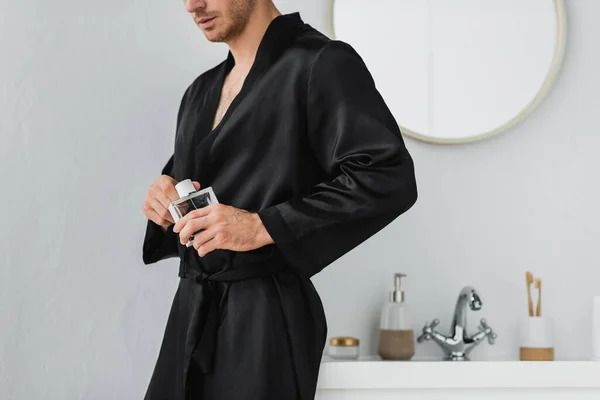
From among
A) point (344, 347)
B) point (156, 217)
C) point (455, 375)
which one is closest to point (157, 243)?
point (156, 217)

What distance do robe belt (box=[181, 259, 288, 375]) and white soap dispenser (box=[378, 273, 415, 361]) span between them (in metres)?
0.59

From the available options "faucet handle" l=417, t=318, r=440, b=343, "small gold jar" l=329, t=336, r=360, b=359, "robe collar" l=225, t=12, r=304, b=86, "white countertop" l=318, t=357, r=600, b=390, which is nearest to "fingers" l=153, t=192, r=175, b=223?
"robe collar" l=225, t=12, r=304, b=86

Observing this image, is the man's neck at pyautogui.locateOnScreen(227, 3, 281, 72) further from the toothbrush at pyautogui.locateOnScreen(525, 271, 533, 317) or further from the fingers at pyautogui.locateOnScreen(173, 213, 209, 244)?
the toothbrush at pyautogui.locateOnScreen(525, 271, 533, 317)

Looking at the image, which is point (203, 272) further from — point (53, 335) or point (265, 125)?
point (53, 335)

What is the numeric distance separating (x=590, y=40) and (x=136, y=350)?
1.28 m

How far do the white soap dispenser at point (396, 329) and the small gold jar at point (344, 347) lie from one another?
7 cm

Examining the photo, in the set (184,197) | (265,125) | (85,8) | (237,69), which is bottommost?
(184,197)

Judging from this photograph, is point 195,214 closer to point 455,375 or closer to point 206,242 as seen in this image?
point 206,242

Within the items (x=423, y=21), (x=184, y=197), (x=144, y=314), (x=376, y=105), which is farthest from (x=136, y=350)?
(x=423, y=21)

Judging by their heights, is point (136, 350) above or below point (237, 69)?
below

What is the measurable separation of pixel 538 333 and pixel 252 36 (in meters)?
0.95

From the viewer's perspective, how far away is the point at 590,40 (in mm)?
1869

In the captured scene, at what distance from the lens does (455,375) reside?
1539mm

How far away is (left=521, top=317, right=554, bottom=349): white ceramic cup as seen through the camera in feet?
5.65
